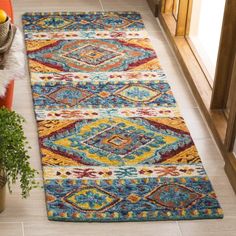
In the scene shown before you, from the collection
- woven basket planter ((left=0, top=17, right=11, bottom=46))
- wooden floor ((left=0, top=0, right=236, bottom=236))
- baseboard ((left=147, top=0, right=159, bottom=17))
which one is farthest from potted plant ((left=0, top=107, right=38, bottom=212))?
baseboard ((left=147, top=0, right=159, bottom=17))

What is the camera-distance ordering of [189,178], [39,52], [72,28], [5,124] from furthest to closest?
[72,28]
[39,52]
[189,178]
[5,124]

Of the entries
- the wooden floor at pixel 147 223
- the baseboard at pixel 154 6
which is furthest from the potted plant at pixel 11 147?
the baseboard at pixel 154 6

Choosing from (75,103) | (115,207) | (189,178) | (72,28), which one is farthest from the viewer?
(72,28)

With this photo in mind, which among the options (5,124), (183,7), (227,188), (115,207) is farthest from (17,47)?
(183,7)

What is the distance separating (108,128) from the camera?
3.69 m

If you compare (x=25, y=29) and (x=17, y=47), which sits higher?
(x=17, y=47)

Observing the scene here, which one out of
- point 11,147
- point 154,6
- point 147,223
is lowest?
point 154,6

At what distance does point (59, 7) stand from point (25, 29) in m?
0.44

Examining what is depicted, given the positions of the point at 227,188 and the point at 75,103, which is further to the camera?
the point at 75,103

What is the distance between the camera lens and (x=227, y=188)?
10.9 feet

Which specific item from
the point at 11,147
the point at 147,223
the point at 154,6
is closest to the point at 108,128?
the point at 147,223

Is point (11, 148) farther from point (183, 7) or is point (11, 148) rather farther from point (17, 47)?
point (183, 7)

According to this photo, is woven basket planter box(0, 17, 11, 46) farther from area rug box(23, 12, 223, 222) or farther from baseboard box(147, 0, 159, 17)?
baseboard box(147, 0, 159, 17)

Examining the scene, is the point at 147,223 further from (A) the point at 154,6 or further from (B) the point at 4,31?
(A) the point at 154,6
